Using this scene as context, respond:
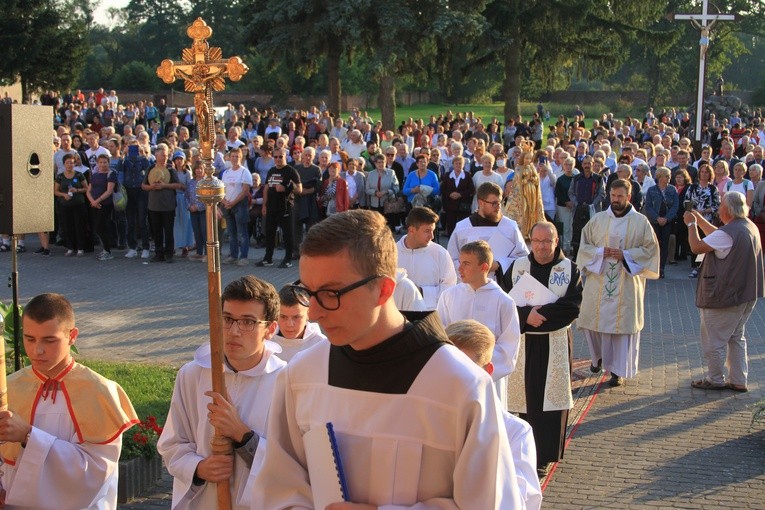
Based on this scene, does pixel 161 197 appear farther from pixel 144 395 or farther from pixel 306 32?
pixel 306 32

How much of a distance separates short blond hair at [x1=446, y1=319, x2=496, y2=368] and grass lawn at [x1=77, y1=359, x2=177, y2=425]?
168 inches

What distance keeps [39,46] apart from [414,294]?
40.5 meters

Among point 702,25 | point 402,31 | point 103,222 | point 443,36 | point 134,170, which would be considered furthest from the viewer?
point 402,31

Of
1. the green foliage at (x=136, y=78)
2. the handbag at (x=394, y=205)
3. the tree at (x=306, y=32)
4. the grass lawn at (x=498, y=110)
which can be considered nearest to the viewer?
the handbag at (x=394, y=205)

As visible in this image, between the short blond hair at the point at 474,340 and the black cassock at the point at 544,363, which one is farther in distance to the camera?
the black cassock at the point at 544,363

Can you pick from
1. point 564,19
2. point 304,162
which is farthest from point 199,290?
point 564,19

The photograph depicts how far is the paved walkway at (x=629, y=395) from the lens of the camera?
25.6ft

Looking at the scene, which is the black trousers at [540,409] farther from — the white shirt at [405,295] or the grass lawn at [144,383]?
the grass lawn at [144,383]

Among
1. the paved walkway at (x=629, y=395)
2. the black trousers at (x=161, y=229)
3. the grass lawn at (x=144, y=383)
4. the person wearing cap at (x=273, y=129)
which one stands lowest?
the paved walkway at (x=629, y=395)

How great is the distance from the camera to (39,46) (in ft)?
146

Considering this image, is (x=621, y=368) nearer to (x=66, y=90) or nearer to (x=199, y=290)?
(x=199, y=290)

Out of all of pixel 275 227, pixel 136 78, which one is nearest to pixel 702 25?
pixel 275 227

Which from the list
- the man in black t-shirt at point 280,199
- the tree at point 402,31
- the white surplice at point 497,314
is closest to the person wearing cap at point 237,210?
the man in black t-shirt at point 280,199

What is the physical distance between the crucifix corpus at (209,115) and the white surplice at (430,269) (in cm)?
461
